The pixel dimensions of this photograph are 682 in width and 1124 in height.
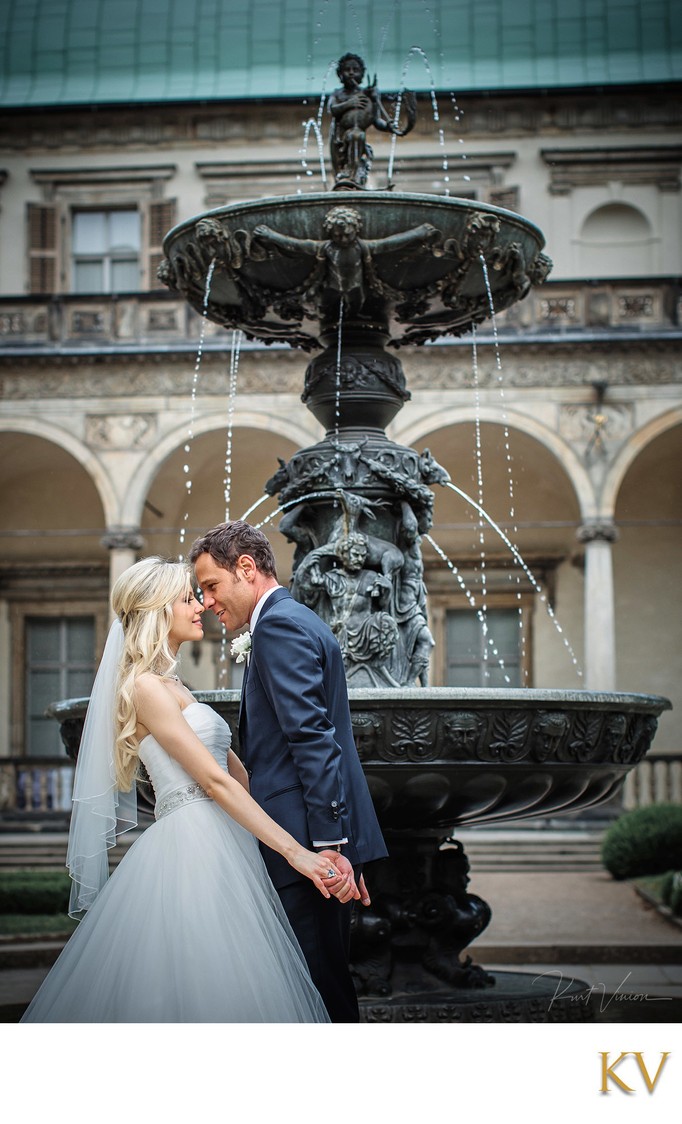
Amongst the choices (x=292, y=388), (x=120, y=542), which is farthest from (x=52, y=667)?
(x=292, y=388)

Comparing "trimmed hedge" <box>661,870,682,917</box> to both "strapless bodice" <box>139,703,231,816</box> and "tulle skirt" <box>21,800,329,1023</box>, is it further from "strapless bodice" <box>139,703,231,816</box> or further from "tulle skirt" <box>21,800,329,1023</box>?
"strapless bodice" <box>139,703,231,816</box>

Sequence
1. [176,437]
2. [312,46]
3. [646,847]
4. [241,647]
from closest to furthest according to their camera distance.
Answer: [241,647] → [646,847] → [176,437] → [312,46]

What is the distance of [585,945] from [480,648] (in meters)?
11.1

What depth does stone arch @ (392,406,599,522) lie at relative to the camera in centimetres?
1838

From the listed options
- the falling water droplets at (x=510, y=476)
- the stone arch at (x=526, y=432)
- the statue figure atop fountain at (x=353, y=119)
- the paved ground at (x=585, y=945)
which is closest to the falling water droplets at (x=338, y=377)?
the statue figure atop fountain at (x=353, y=119)

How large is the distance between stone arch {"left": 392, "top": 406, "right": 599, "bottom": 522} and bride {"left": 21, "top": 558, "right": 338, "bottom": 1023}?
14.5 metres

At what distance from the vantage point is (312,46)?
2166cm

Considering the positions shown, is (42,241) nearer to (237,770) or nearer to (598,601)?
(598,601)

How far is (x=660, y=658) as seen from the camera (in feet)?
67.5

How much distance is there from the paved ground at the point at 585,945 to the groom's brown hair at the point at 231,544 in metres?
3.32

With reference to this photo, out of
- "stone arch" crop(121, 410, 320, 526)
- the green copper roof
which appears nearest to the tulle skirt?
"stone arch" crop(121, 410, 320, 526)

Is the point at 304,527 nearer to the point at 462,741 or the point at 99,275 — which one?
the point at 462,741

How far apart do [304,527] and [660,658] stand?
586 inches
